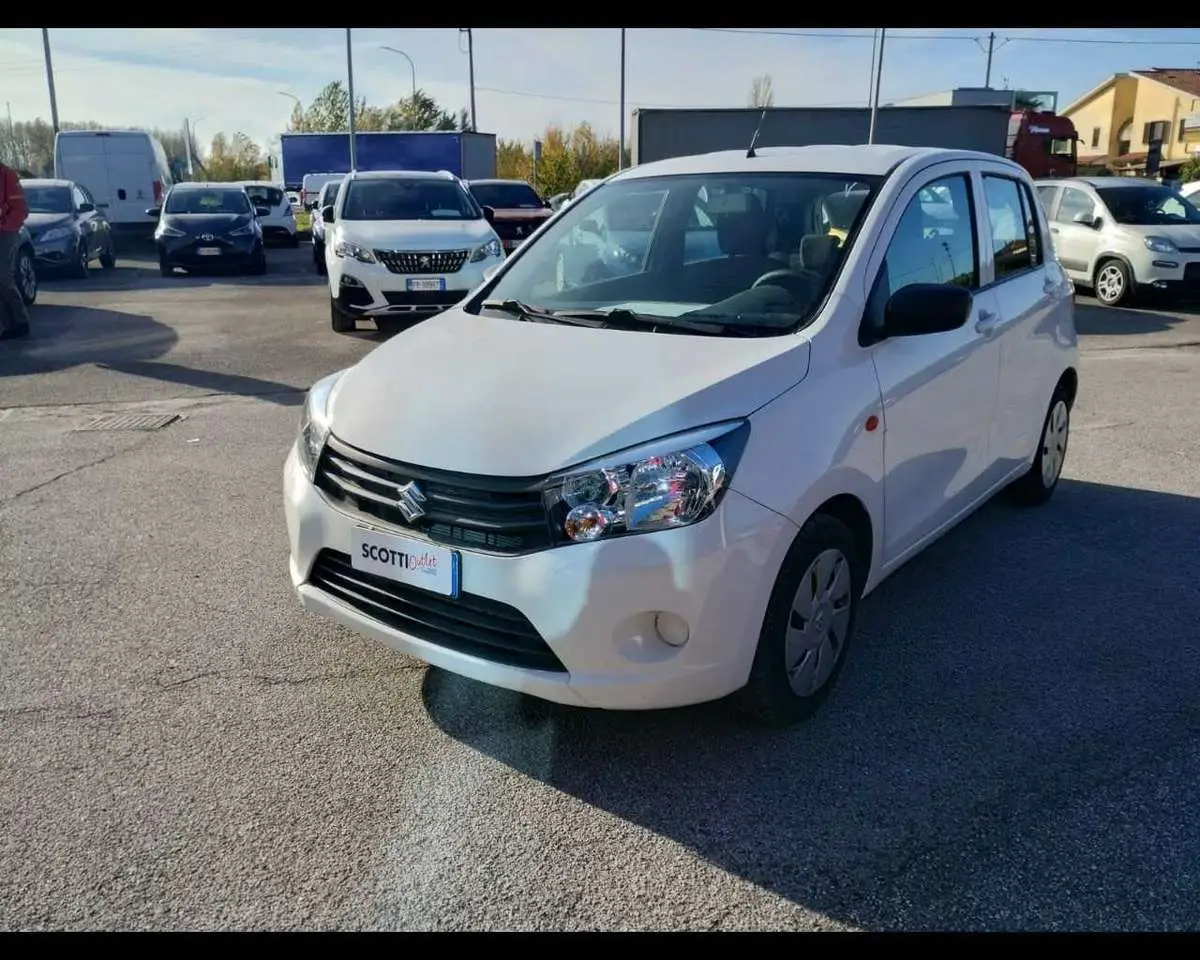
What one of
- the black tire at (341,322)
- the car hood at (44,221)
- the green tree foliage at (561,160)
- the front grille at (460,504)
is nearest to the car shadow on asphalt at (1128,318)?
the black tire at (341,322)

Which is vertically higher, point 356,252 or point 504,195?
point 504,195

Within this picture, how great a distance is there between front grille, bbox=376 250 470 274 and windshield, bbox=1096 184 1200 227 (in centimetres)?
939

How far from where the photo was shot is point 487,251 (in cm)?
1151

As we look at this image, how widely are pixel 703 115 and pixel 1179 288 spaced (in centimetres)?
964

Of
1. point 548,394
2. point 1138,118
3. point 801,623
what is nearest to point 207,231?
point 548,394

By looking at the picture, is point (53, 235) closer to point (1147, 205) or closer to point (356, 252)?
point (356, 252)

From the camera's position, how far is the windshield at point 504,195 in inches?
829

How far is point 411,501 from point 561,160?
50.3 meters

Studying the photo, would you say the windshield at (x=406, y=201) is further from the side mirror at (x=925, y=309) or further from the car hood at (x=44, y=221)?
the side mirror at (x=925, y=309)

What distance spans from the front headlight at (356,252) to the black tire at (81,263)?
28.2 ft

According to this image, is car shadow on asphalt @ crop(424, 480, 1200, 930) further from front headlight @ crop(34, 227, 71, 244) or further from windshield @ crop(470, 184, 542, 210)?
windshield @ crop(470, 184, 542, 210)

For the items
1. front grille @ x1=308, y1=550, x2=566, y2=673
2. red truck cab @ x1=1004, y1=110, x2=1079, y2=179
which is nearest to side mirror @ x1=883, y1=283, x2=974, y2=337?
front grille @ x1=308, y1=550, x2=566, y2=673

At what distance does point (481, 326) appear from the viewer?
13.1 ft

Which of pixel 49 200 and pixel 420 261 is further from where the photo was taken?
pixel 49 200
